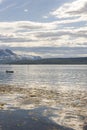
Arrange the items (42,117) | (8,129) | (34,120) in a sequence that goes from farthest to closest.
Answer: (42,117)
(34,120)
(8,129)

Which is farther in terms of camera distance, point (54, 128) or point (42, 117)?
point (42, 117)

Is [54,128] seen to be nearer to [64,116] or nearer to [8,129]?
[8,129]

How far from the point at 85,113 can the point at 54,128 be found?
33.5 ft

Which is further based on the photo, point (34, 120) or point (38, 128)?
point (34, 120)

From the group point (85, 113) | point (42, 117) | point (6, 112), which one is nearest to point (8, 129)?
point (42, 117)

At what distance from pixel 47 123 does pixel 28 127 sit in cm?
245

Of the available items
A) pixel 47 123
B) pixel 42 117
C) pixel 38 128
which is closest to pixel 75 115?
pixel 42 117

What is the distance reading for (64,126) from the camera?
2656 centimetres

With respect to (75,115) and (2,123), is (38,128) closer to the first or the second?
(2,123)

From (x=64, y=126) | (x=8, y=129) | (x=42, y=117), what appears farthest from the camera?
(x=42, y=117)

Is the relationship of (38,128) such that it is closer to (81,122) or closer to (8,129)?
(8,129)

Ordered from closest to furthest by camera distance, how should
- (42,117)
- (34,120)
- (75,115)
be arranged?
(34,120)
(42,117)
(75,115)

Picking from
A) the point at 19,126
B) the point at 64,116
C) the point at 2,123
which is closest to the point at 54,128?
the point at 19,126

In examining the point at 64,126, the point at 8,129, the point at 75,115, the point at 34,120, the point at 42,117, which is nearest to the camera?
the point at 8,129
